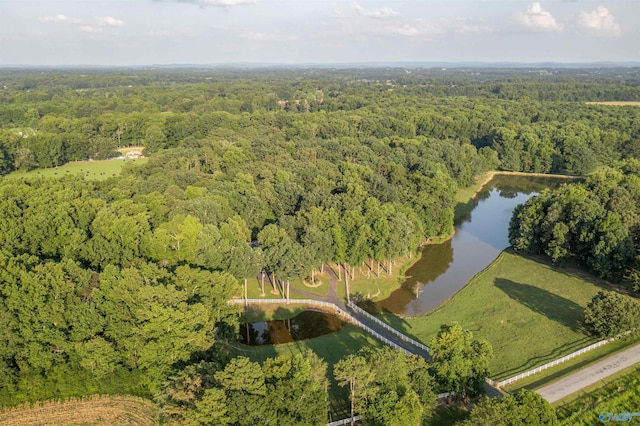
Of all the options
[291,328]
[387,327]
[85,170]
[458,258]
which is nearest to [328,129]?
[85,170]

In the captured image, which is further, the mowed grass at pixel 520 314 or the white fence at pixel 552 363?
the mowed grass at pixel 520 314

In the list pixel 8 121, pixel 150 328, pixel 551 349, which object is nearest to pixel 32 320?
pixel 150 328

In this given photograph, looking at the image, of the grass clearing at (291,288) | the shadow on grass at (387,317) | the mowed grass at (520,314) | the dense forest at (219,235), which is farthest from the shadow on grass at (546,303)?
the grass clearing at (291,288)

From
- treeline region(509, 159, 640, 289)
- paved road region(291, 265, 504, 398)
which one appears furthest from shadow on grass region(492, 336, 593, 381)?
treeline region(509, 159, 640, 289)

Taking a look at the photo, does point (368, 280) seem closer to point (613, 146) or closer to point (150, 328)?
point (150, 328)

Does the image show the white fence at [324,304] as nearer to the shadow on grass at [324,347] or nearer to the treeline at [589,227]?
the shadow on grass at [324,347]
